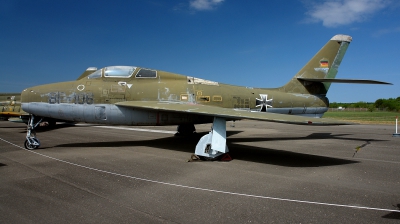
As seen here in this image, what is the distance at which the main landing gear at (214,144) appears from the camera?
7629mm

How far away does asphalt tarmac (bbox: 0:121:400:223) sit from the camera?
12.5 feet

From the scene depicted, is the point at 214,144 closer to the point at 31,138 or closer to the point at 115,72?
the point at 115,72

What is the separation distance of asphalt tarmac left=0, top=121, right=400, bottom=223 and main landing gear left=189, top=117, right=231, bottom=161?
334 millimetres

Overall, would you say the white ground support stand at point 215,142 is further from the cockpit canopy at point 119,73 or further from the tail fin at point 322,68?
the tail fin at point 322,68

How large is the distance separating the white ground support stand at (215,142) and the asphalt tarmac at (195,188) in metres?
0.36

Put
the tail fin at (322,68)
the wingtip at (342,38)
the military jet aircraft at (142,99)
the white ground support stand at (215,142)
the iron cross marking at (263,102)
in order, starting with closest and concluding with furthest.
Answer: the white ground support stand at (215,142), the military jet aircraft at (142,99), the iron cross marking at (263,102), the tail fin at (322,68), the wingtip at (342,38)

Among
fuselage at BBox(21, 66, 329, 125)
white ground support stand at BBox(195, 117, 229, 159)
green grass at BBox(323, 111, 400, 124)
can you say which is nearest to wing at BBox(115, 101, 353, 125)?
white ground support stand at BBox(195, 117, 229, 159)

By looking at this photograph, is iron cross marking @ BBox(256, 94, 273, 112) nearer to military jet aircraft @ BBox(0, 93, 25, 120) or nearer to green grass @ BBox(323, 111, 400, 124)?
military jet aircraft @ BBox(0, 93, 25, 120)

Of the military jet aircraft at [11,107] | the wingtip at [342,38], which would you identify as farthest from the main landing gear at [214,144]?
the military jet aircraft at [11,107]

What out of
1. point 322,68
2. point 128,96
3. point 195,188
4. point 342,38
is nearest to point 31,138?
point 128,96

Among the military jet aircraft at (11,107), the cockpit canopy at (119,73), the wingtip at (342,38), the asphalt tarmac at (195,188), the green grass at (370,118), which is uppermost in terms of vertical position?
the wingtip at (342,38)

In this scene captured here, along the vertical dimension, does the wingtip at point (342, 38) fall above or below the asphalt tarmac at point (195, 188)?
above

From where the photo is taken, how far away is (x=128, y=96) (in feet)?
32.1

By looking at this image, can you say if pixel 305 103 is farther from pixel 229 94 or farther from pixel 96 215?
pixel 96 215
